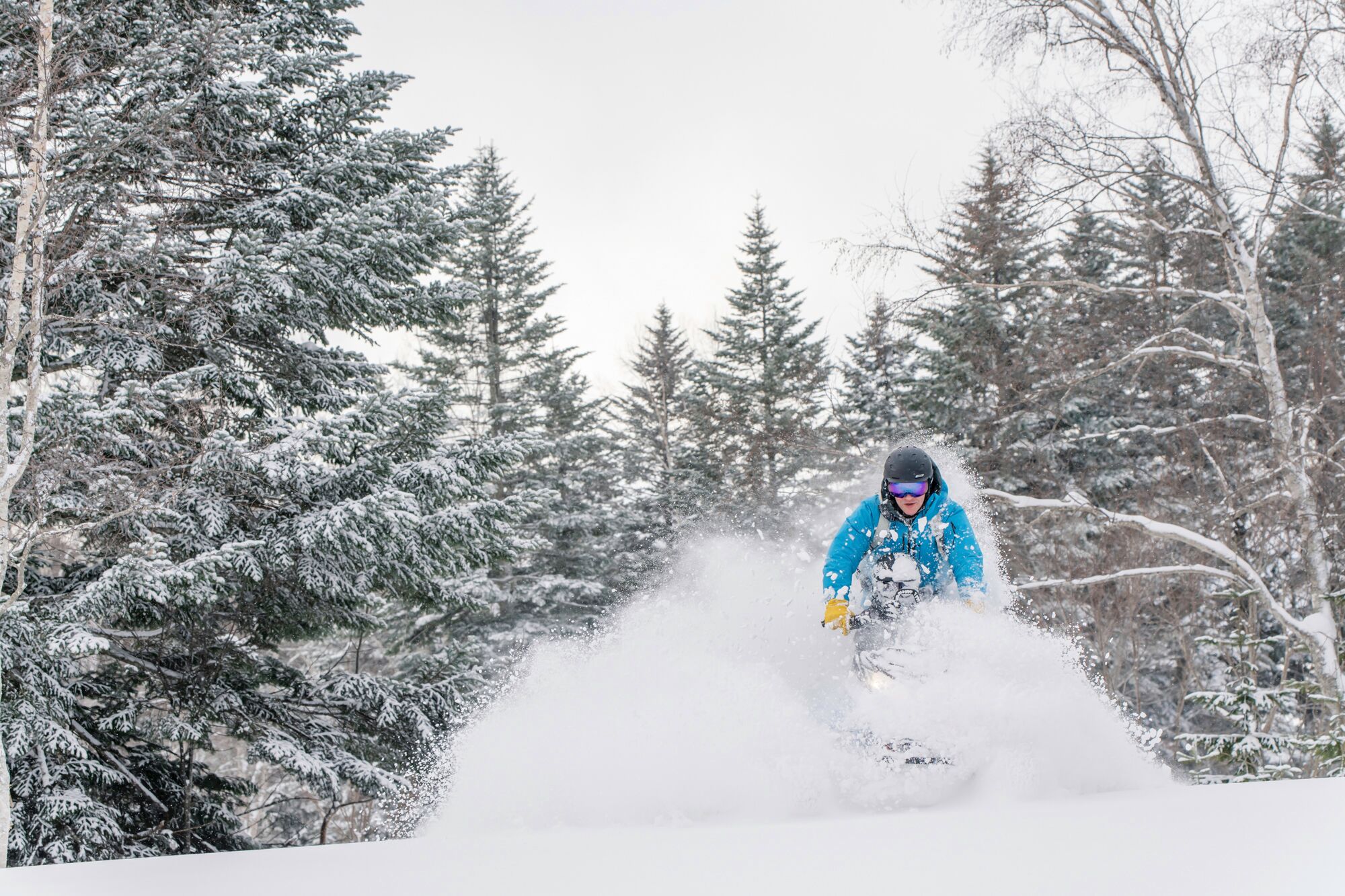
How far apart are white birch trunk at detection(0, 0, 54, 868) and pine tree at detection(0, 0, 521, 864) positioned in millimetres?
181

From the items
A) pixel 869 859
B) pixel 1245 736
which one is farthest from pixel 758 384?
pixel 869 859

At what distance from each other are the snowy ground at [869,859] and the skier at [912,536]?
5.47ft

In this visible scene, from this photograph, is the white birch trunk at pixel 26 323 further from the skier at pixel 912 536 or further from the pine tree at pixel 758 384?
the pine tree at pixel 758 384

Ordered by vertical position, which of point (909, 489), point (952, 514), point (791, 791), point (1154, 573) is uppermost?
point (909, 489)

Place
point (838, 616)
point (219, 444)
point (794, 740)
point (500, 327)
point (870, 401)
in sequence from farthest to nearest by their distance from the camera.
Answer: point (500, 327) → point (870, 401) → point (219, 444) → point (838, 616) → point (794, 740)

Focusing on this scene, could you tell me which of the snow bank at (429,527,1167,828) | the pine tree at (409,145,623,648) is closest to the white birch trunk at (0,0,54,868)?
the snow bank at (429,527,1167,828)

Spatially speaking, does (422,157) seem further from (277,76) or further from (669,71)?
(669,71)

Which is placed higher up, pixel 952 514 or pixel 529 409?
pixel 529 409

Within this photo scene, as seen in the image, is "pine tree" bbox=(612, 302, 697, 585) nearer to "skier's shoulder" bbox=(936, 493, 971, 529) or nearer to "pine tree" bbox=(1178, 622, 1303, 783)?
"pine tree" bbox=(1178, 622, 1303, 783)

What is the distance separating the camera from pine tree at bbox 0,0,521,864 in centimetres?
661

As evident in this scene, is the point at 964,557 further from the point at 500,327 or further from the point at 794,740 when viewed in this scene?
the point at 500,327

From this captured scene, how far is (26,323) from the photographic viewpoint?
241 inches

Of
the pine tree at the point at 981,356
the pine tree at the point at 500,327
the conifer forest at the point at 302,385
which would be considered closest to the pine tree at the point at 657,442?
the pine tree at the point at 500,327

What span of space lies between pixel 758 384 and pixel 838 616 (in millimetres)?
19608
